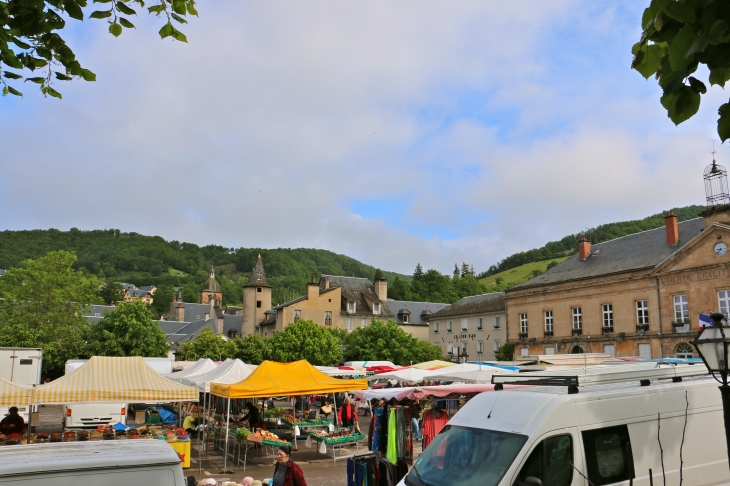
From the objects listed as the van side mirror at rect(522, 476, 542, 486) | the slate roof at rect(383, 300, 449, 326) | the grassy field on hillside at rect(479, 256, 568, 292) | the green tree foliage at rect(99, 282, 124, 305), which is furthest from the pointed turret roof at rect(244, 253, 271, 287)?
the green tree foliage at rect(99, 282, 124, 305)

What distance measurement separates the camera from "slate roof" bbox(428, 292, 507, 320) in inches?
2063

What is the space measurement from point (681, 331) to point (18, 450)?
38.3m

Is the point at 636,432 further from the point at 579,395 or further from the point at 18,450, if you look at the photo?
the point at 18,450

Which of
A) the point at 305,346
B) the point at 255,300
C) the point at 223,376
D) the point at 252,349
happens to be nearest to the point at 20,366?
the point at 223,376

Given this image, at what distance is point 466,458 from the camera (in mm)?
6988

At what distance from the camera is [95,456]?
14.3 ft

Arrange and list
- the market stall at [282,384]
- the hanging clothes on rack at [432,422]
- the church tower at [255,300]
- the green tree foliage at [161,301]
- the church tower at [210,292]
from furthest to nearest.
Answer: the green tree foliage at [161,301] < the church tower at [210,292] < the church tower at [255,300] < the market stall at [282,384] < the hanging clothes on rack at [432,422]

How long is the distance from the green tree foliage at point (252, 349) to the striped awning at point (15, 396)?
110ft

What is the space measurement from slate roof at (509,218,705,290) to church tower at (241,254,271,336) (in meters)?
35.1

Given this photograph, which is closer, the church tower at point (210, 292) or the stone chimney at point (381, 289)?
the stone chimney at point (381, 289)

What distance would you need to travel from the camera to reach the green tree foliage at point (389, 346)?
45969 millimetres

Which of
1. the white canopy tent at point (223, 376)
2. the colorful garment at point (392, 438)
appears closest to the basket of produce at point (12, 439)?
the white canopy tent at point (223, 376)

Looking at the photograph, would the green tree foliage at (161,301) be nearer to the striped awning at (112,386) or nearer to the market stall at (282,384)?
the striped awning at (112,386)

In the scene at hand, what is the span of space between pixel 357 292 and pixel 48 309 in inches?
1360
